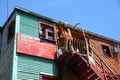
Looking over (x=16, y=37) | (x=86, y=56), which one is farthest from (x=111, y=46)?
(x=16, y=37)

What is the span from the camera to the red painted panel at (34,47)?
14.1 metres

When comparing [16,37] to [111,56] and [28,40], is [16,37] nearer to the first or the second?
[28,40]

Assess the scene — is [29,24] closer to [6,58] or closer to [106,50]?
[6,58]

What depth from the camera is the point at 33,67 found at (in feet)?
45.6

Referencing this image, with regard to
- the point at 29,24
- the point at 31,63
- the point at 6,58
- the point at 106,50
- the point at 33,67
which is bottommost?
the point at 33,67

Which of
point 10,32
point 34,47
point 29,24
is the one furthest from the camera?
point 10,32

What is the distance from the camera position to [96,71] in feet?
45.4

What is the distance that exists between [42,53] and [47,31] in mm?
1774

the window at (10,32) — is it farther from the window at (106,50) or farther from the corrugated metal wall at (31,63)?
the window at (106,50)

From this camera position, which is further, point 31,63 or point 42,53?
point 42,53

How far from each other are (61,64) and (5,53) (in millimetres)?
3715

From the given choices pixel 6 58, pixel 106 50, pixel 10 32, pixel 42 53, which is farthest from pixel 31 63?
pixel 106 50

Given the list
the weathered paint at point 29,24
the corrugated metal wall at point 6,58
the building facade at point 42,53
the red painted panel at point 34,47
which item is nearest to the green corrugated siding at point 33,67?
the building facade at point 42,53

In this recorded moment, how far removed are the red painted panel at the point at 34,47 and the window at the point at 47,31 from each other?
0.57m
